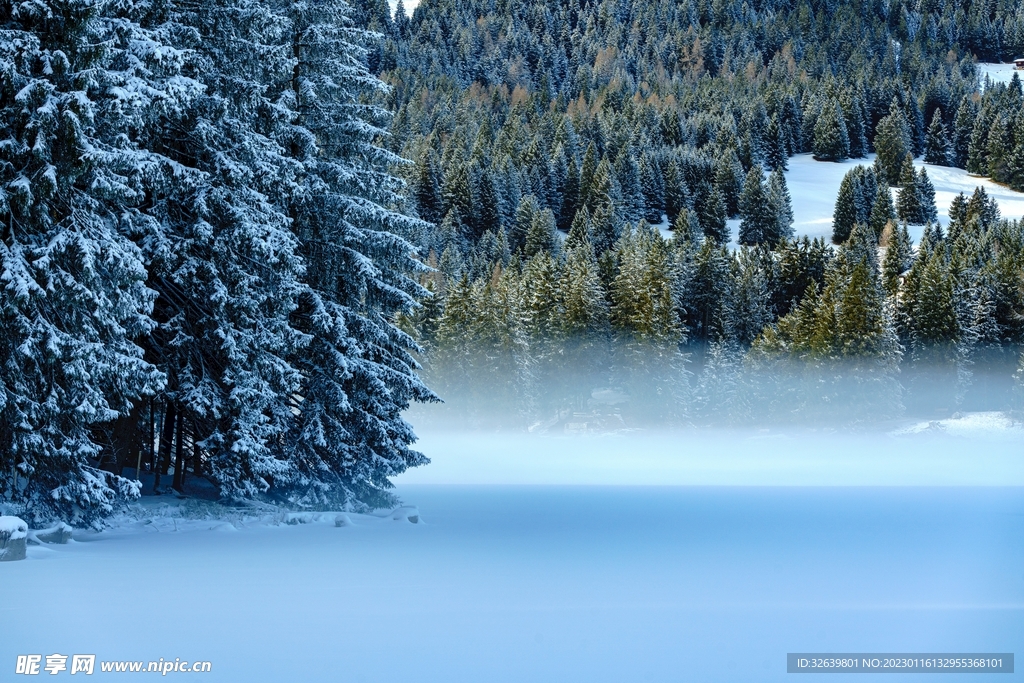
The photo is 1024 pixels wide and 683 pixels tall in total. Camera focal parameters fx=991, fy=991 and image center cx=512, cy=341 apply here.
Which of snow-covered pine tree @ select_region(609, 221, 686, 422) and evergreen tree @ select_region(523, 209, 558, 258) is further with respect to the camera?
evergreen tree @ select_region(523, 209, 558, 258)

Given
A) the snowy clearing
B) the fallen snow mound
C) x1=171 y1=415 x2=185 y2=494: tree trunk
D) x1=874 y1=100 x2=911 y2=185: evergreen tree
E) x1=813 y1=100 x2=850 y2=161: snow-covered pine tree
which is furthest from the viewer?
x1=813 y1=100 x2=850 y2=161: snow-covered pine tree

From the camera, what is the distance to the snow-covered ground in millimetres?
128250

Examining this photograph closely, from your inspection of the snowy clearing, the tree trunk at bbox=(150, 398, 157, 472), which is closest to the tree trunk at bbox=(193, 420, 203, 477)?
the tree trunk at bbox=(150, 398, 157, 472)

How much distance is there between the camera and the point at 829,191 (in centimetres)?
14438

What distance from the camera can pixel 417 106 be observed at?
6698 inches

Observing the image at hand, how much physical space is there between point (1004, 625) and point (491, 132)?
487 feet

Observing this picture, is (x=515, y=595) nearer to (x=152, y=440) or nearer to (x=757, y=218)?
(x=152, y=440)

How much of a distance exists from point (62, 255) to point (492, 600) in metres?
8.51

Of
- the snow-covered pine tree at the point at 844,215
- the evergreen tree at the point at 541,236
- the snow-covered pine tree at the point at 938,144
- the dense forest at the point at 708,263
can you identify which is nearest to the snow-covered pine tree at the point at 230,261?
the dense forest at the point at 708,263

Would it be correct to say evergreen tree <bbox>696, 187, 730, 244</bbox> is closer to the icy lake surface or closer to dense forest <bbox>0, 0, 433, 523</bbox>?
the icy lake surface

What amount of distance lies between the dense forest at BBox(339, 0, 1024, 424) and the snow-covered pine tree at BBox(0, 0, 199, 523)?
8409 millimetres

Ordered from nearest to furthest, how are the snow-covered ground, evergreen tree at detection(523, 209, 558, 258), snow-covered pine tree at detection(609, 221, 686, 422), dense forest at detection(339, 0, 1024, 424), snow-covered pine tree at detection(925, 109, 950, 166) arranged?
dense forest at detection(339, 0, 1024, 424) < snow-covered pine tree at detection(609, 221, 686, 422) < evergreen tree at detection(523, 209, 558, 258) < the snow-covered ground < snow-covered pine tree at detection(925, 109, 950, 166)

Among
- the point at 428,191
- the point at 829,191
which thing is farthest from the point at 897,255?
the point at 428,191

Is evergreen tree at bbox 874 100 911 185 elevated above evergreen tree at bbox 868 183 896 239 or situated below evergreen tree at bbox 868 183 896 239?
above
